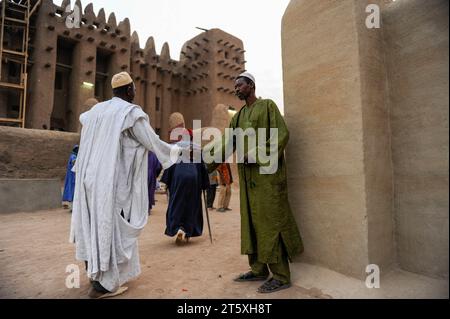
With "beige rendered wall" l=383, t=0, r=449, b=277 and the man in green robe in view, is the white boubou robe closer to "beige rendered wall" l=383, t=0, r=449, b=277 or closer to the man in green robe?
the man in green robe

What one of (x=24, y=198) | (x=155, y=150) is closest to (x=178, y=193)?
(x=155, y=150)

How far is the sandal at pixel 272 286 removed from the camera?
2.50 meters

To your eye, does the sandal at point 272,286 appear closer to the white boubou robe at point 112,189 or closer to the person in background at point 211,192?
the white boubou robe at point 112,189

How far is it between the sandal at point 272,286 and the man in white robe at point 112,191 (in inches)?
45.0

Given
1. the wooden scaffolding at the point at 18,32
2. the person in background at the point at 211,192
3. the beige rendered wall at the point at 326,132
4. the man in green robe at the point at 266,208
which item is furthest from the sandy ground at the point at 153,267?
the wooden scaffolding at the point at 18,32

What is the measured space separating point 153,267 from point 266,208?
1631 millimetres

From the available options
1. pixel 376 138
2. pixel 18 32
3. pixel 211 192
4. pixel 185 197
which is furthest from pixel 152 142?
pixel 18 32

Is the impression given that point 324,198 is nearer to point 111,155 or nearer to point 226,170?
point 111,155

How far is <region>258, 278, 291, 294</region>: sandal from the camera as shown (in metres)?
2.50

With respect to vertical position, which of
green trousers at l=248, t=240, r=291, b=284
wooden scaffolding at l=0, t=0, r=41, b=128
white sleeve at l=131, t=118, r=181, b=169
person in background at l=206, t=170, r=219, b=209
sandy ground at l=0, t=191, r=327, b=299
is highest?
wooden scaffolding at l=0, t=0, r=41, b=128

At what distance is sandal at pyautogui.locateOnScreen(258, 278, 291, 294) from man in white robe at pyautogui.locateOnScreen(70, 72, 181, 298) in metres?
1.14

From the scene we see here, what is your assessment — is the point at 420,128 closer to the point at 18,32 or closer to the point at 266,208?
the point at 266,208

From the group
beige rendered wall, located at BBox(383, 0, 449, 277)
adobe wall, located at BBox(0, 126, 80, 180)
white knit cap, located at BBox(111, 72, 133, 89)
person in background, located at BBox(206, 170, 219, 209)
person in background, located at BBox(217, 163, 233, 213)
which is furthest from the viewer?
person in background, located at BBox(206, 170, 219, 209)

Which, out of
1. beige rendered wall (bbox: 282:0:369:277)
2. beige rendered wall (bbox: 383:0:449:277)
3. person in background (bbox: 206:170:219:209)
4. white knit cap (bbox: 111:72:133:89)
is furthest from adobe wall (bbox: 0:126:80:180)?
beige rendered wall (bbox: 383:0:449:277)
